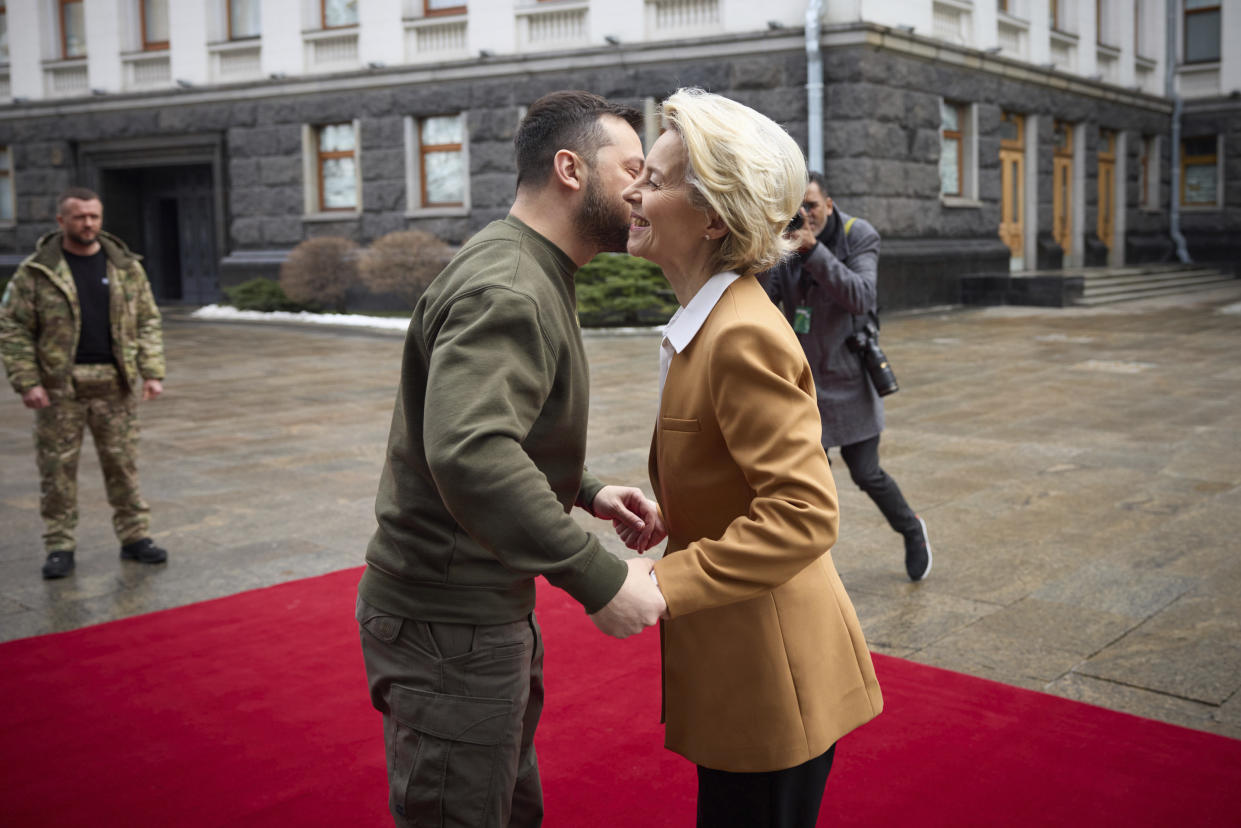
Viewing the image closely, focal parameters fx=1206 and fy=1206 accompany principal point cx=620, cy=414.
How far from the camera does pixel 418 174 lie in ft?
68.6

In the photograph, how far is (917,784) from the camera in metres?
3.20

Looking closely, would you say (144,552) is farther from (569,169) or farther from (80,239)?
(569,169)

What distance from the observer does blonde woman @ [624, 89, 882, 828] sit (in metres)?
1.83

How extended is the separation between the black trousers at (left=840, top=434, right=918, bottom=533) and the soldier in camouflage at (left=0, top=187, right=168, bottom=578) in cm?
316

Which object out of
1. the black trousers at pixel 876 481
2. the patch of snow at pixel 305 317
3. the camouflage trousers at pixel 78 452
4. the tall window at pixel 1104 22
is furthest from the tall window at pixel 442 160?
the black trousers at pixel 876 481

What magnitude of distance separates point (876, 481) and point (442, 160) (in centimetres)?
1695

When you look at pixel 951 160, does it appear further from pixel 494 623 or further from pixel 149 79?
pixel 494 623

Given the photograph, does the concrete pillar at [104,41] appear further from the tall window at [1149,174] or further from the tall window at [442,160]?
the tall window at [1149,174]

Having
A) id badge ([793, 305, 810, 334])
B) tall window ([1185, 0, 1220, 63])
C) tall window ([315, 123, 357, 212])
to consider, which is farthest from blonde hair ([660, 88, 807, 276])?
tall window ([1185, 0, 1220, 63])

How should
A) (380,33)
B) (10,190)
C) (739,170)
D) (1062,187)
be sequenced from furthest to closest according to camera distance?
1. (10,190)
2. (1062,187)
3. (380,33)
4. (739,170)

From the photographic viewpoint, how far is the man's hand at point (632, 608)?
1.82 metres

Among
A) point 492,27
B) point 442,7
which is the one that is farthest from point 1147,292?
point 442,7

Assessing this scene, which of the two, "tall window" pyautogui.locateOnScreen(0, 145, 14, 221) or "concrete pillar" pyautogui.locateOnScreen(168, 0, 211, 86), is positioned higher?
"concrete pillar" pyautogui.locateOnScreen(168, 0, 211, 86)

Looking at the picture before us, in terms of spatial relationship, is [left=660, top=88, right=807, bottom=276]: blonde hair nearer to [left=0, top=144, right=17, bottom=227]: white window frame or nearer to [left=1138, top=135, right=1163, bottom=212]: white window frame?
[left=0, top=144, right=17, bottom=227]: white window frame
